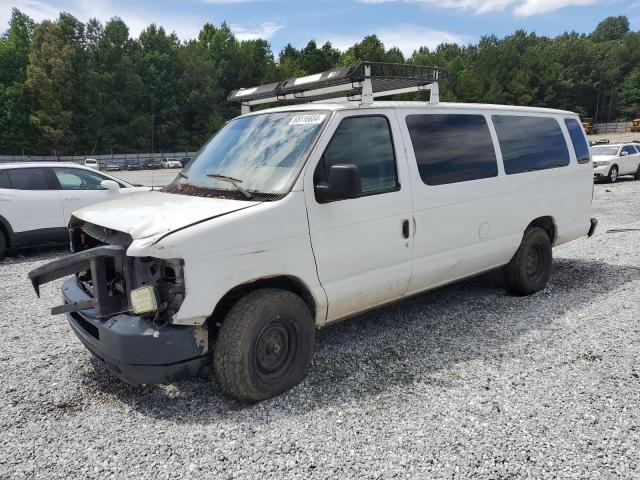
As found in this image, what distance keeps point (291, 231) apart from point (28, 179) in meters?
7.23

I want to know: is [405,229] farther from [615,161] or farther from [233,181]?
[615,161]

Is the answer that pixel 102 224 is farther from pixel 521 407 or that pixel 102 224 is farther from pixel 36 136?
pixel 36 136

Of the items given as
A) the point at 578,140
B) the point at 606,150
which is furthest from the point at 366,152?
the point at 606,150

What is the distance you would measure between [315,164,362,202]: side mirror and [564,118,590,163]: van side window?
401cm

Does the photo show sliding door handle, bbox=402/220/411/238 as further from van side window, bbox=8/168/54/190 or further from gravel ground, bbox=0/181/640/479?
van side window, bbox=8/168/54/190

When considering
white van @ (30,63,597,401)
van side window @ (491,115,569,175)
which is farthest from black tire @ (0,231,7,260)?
van side window @ (491,115,569,175)

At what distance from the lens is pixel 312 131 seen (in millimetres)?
3766

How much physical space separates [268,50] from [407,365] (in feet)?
332

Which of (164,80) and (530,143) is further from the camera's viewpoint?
(164,80)

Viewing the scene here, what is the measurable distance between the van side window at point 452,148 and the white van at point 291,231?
0.02 meters

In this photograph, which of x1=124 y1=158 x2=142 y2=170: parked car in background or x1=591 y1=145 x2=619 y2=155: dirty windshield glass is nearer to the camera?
x1=591 y1=145 x2=619 y2=155: dirty windshield glass

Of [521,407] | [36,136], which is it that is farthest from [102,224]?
[36,136]

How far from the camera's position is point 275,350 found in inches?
138

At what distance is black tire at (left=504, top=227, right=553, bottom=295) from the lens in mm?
5547
